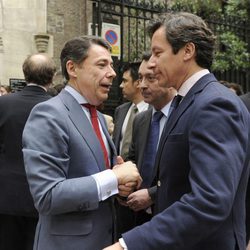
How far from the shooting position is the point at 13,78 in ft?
27.8

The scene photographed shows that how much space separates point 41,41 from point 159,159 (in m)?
7.42

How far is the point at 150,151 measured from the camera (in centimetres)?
364

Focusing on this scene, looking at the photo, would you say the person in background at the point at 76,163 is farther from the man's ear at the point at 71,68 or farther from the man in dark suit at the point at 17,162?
the man in dark suit at the point at 17,162

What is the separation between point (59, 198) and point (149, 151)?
1.55 metres

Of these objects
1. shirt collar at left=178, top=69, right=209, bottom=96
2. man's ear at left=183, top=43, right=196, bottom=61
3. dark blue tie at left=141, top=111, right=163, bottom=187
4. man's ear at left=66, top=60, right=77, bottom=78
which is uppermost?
man's ear at left=183, top=43, right=196, bottom=61

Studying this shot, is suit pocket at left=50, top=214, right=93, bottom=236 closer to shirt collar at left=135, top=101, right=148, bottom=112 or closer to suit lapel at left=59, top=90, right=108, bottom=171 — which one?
suit lapel at left=59, top=90, right=108, bottom=171

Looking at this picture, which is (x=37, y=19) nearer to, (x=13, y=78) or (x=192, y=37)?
(x=13, y=78)

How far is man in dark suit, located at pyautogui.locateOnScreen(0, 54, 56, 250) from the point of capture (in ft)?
12.8

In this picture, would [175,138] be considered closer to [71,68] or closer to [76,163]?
[76,163]

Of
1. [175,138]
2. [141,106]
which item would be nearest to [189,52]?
[175,138]

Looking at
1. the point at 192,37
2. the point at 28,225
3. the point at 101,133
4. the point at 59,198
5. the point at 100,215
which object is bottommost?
the point at 28,225

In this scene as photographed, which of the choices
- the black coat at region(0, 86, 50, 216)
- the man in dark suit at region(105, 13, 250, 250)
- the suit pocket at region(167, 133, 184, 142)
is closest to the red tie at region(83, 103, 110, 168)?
the man in dark suit at region(105, 13, 250, 250)

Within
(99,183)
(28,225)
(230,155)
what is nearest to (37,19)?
(28,225)

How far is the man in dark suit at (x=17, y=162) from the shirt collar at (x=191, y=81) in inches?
87.8
